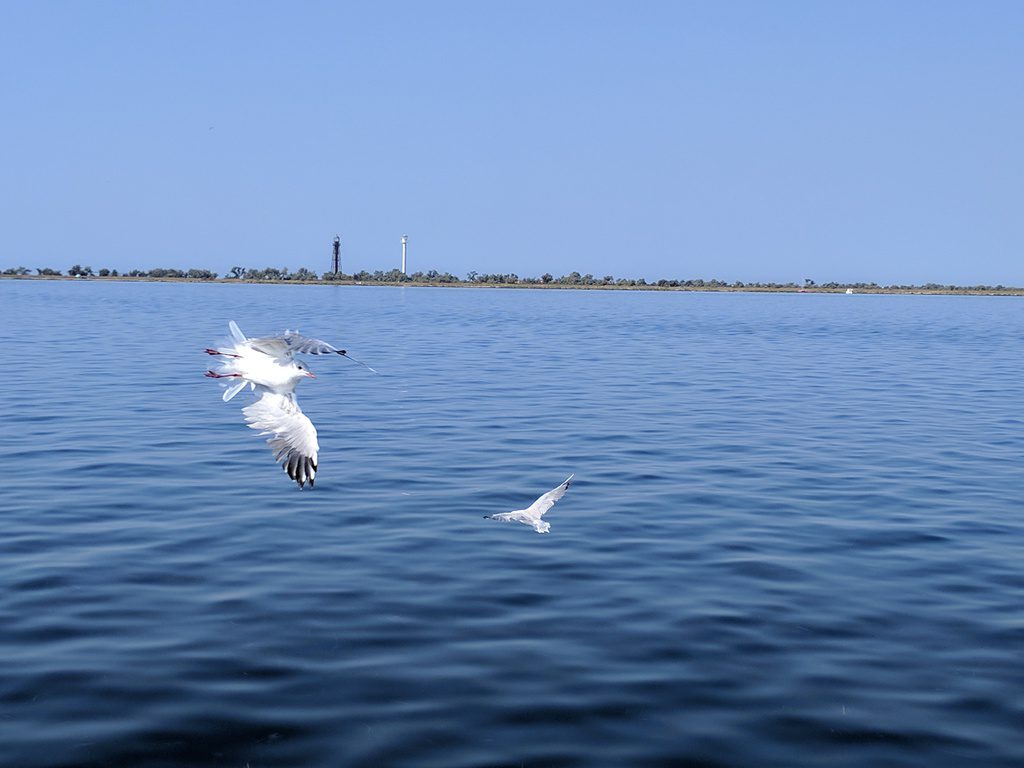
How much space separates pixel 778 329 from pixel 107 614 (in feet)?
227

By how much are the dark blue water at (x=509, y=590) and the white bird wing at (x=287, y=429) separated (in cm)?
160

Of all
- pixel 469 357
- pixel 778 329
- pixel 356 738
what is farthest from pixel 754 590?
pixel 778 329

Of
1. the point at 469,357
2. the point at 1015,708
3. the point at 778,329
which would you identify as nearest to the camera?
the point at 1015,708

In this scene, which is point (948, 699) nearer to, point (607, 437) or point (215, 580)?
point (215, 580)

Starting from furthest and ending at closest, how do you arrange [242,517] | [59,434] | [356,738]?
[59,434]
[242,517]
[356,738]

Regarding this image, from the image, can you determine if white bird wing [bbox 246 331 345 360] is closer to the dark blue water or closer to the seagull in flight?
the seagull in flight

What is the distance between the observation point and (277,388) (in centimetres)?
1194

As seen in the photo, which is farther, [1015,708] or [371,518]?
[371,518]

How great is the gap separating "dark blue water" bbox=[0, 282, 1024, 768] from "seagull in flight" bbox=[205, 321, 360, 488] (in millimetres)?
1653

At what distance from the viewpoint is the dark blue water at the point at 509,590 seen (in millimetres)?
9469

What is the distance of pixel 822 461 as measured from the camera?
21844mm

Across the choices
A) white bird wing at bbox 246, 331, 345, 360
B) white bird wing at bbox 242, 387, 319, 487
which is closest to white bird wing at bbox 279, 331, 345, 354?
white bird wing at bbox 246, 331, 345, 360

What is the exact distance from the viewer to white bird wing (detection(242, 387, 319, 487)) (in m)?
11.8

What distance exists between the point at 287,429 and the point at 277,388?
0.45 metres
